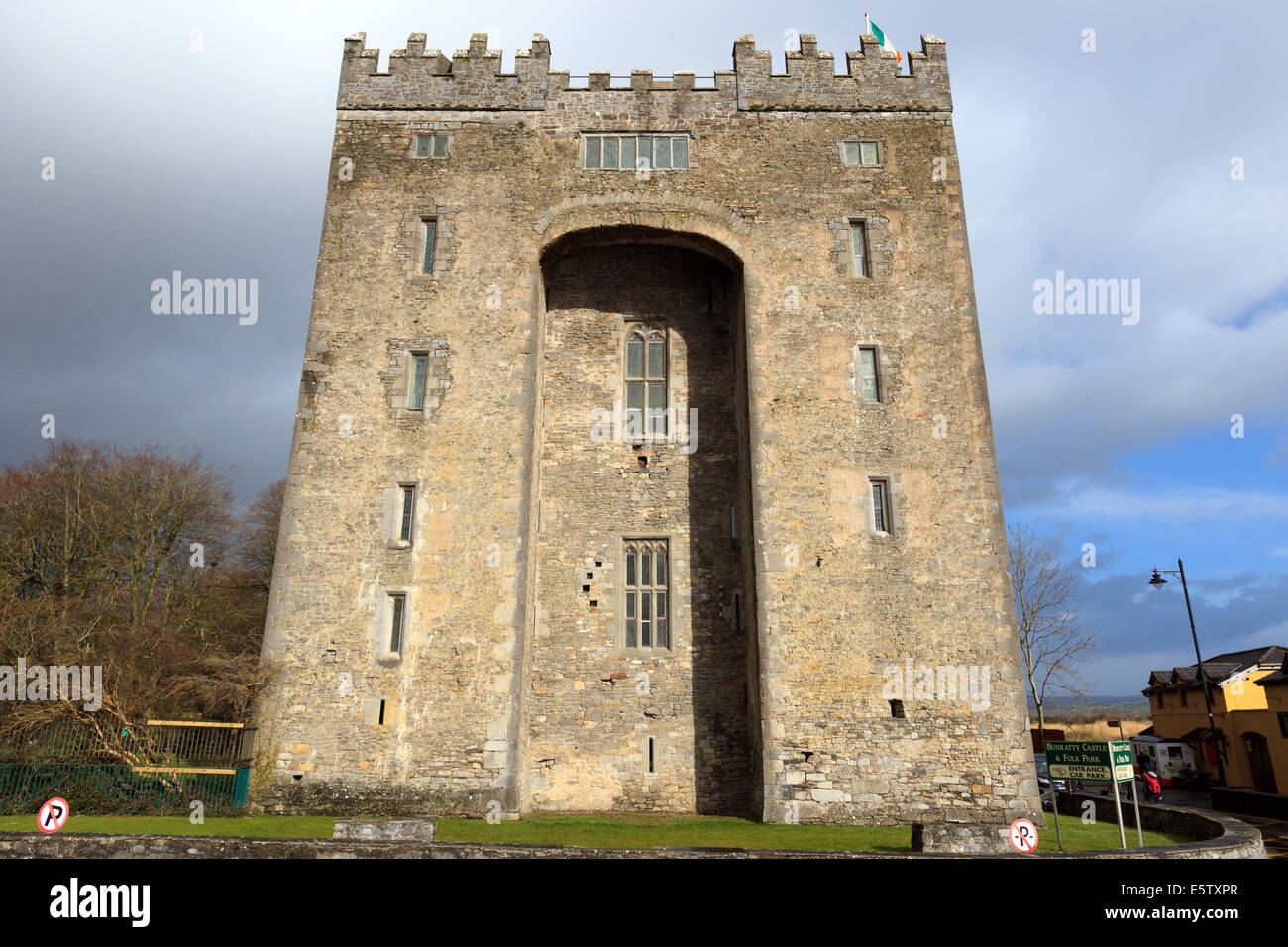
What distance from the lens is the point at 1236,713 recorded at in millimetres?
27328

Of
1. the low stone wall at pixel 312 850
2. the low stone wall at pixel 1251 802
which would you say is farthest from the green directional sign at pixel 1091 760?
the low stone wall at pixel 1251 802

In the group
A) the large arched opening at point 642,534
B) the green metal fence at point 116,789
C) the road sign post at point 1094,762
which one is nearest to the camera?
the road sign post at point 1094,762

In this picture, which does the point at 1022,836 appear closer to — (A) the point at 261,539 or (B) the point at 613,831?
(B) the point at 613,831

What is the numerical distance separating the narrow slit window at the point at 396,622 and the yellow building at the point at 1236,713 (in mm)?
27347

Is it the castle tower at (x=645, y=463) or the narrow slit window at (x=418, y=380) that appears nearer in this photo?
the castle tower at (x=645, y=463)

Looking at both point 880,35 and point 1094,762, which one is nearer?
point 1094,762

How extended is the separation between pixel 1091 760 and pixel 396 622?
12756 mm

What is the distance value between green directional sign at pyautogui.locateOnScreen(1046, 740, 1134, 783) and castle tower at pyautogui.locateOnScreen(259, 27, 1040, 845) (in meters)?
3.43

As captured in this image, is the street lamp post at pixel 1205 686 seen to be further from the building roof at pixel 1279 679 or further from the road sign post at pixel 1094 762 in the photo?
the road sign post at pixel 1094 762

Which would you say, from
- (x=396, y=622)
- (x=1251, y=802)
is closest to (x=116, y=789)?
(x=396, y=622)

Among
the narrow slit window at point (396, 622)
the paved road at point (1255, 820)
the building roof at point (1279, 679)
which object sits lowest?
the paved road at point (1255, 820)

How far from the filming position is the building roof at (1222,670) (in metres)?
30.9

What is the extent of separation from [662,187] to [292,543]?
12.0 metres

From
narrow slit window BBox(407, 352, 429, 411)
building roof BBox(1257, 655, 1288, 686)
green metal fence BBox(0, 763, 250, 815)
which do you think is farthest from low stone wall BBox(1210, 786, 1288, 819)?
green metal fence BBox(0, 763, 250, 815)
